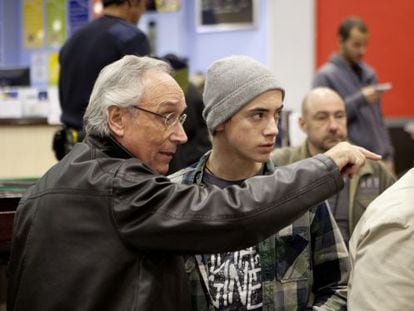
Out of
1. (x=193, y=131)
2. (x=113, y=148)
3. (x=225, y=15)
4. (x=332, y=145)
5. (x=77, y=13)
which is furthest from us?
(x=77, y=13)

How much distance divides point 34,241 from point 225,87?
30.7 inches

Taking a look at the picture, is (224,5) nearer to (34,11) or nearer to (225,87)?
(34,11)

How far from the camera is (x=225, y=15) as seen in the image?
712 cm

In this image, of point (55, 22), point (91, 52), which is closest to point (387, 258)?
point (91, 52)

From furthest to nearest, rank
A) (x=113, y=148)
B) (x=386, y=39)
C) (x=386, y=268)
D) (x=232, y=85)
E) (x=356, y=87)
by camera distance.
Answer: (x=386, y=39)
(x=356, y=87)
(x=232, y=85)
(x=113, y=148)
(x=386, y=268)

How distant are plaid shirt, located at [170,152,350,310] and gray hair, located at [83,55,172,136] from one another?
0.45 meters

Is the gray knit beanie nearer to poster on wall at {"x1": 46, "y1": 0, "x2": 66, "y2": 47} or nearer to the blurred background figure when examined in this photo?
the blurred background figure

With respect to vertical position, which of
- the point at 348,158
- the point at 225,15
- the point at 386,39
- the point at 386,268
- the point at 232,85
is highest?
the point at 225,15

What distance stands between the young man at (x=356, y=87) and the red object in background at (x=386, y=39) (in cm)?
169

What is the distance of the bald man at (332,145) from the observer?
3.10 m

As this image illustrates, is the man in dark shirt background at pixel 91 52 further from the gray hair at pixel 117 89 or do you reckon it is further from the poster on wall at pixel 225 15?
the poster on wall at pixel 225 15

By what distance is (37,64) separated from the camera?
898cm

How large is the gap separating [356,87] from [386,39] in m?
2.09

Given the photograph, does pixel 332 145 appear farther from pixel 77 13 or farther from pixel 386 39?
pixel 77 13
